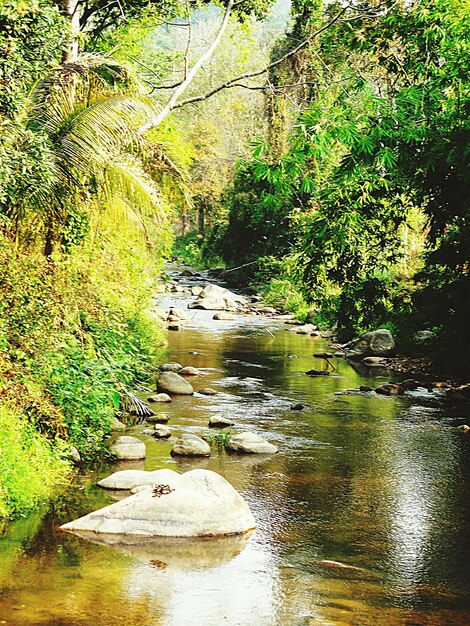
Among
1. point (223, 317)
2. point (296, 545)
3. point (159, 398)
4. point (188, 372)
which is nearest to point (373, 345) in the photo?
point (188, 372)

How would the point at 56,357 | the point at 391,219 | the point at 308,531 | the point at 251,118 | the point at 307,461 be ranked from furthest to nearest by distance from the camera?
the point at 251,118, the point at 391,219, the point at 307,461, the point at 56,357, the point at 308,531

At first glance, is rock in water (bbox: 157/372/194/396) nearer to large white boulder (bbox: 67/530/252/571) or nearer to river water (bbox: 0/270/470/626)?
river water (bbox: 0/270/470/626)

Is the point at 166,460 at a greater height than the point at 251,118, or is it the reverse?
the point at 251,118

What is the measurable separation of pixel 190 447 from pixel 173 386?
4.10 meters

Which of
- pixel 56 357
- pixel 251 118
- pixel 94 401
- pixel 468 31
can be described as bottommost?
pixel 94 401

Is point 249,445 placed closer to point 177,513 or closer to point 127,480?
point 127,480

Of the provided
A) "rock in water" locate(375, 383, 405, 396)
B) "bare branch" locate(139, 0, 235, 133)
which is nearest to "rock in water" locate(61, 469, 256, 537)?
"bare branch" locate(139, 0, 235, 133)

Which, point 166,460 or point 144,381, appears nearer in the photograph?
point 166,460

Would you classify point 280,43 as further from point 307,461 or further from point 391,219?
point 307,461

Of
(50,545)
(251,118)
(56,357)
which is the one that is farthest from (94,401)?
(251,118)

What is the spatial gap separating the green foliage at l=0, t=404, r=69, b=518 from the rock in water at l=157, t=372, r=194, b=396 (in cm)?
560

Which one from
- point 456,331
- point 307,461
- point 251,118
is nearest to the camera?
point 307,461

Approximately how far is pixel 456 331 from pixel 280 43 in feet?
69.7

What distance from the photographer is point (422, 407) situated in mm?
14164
